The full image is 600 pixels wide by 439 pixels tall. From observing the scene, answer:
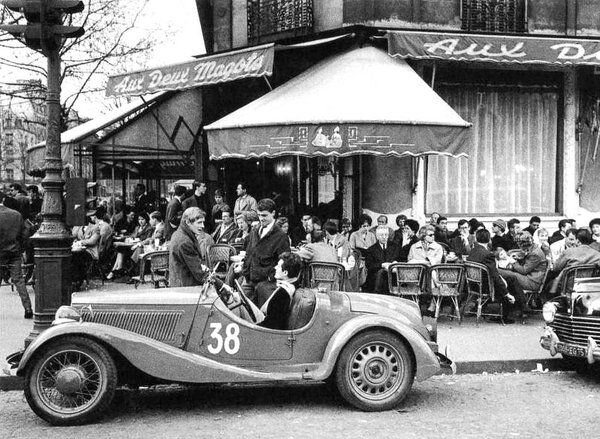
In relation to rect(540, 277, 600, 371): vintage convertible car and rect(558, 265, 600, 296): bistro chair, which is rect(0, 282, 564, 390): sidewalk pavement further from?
rect(558, 265, 600, 296): bistro chair

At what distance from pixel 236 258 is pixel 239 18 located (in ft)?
25.5

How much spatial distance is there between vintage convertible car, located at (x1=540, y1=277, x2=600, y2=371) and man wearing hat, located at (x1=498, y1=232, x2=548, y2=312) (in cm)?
247

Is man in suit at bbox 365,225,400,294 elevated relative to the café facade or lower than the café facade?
lower

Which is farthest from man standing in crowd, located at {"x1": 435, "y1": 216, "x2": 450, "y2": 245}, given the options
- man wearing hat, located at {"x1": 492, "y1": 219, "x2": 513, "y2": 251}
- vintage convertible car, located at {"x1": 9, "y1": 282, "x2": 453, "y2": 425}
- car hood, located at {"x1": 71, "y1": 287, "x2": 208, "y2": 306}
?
car hood, located at {"x1": 71, "y1": 287, "x2": 208, "y2": 306}

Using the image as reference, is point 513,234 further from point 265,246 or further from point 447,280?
point 265,246

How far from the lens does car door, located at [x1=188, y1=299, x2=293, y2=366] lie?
643 centimetres

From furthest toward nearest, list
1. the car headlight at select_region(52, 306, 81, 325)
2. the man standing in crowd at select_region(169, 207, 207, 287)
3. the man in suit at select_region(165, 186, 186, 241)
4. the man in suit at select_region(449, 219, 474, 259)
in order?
the man in suit at select_region(165, 186, 186, 241) < the man in suit at select_region(449, 219, 474, 259) < the man standing in crowd at select_region(169, 207, 207, 287) < the car headlight at select_region(52, 306, 81, 325)

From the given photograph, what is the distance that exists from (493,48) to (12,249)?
8.11 m

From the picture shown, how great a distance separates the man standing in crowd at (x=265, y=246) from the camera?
28.0ft

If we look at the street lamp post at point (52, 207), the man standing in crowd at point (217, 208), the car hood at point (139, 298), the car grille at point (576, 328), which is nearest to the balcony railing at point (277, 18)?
the man standing in crowd at point (217, 208)

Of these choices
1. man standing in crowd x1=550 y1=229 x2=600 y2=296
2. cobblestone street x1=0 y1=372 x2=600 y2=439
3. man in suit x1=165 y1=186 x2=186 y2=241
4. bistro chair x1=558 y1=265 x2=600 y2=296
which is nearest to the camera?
cobblestone street x1=0 y1=372 x2=600 y2=439

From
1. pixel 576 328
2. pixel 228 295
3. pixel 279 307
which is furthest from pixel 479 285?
pixel 228 295

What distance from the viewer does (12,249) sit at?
11.0 meters

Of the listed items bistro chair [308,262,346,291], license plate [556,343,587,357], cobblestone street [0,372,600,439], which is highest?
bistro chair [308,262,346,291]
